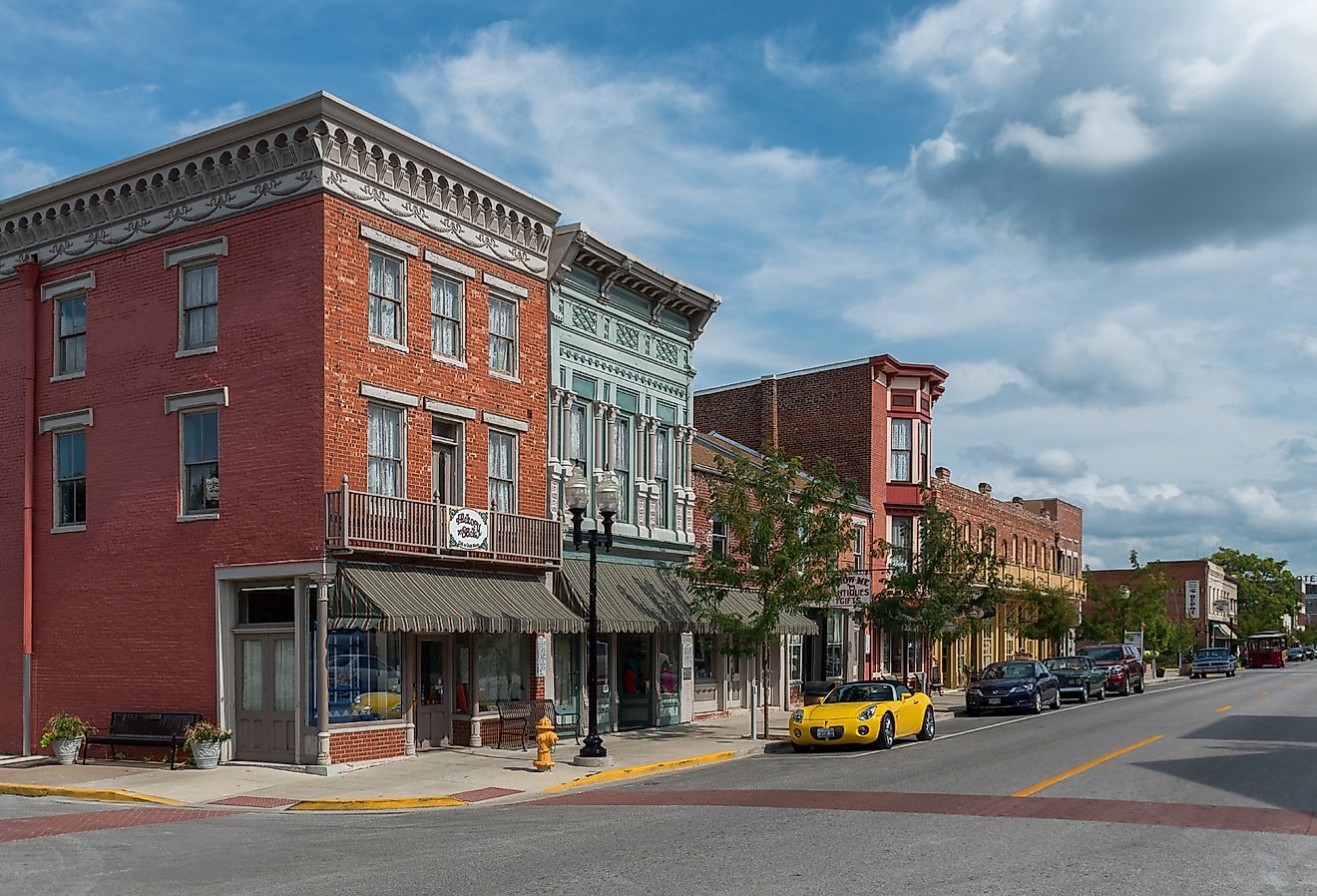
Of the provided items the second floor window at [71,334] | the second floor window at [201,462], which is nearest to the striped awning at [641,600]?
the second floor window at [201,462]

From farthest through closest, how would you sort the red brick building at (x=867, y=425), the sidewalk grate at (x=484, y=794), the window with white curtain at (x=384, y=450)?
1. the red brick building at (x=867, y=425)
2. the window with white curtain at (x=384, y=450)
3. the sidewalk grate at (x=484, y=794)

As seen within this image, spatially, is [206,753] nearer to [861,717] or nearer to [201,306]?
[201,306]

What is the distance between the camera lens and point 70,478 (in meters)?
24.8

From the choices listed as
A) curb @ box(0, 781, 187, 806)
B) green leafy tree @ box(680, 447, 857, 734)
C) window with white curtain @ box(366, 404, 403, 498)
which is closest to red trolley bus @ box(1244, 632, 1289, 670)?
green leafy tree @ box(680, 447, 857, 734)

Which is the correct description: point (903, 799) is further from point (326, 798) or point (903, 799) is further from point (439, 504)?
point (439, 504)

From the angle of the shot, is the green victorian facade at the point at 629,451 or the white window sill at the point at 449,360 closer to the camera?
the white window sill at the point at 449,360

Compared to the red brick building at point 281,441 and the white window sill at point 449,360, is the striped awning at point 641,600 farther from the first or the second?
the white window sill at point 449,360

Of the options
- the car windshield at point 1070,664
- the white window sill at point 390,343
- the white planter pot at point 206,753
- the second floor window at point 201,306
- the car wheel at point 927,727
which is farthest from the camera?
the car windshield at point 1070,664

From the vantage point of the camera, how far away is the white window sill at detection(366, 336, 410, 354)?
2247 centimetres

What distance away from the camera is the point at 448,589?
74.0ft

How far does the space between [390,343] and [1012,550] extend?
43.7m

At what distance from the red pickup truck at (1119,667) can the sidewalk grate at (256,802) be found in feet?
106

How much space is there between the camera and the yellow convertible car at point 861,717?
78.4 ft

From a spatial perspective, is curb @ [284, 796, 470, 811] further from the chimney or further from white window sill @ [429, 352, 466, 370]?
the chimney
